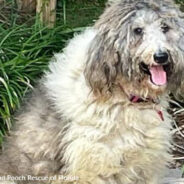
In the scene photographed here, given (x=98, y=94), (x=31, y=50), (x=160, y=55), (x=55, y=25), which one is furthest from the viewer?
(x=55, y=25)

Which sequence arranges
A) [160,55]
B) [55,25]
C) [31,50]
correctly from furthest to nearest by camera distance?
[55,25], [31,50], [160,55]

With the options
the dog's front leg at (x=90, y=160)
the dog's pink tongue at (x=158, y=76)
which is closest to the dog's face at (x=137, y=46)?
the dog's pink tongue at (x=158, y=76)

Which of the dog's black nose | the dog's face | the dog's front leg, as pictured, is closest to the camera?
the dog's black nose

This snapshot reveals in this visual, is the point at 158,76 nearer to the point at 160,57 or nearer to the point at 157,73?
the point at 157,73

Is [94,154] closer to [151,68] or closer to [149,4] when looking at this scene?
[151,68]

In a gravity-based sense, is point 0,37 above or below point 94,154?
above

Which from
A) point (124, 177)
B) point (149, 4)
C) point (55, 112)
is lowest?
point (124, 177)

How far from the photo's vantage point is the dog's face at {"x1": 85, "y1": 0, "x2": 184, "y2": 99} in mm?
4352

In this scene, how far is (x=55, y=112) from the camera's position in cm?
474

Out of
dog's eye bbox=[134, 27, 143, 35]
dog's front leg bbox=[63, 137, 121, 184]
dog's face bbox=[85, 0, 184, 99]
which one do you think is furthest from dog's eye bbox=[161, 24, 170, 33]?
dog's front leg bbox=[63, 137, 121, 184]

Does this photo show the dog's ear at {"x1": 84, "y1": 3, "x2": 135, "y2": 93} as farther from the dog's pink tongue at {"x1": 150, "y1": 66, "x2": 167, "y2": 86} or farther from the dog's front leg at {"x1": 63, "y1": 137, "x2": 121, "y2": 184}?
the dog's front leg at {"x1": 63, "y1": 137, "x2": 121, "y2": 184}

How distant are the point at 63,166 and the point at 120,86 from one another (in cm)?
65

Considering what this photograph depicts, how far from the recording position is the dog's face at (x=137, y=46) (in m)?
4.35

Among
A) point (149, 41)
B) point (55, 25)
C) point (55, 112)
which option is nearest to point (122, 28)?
point (149, 41)
